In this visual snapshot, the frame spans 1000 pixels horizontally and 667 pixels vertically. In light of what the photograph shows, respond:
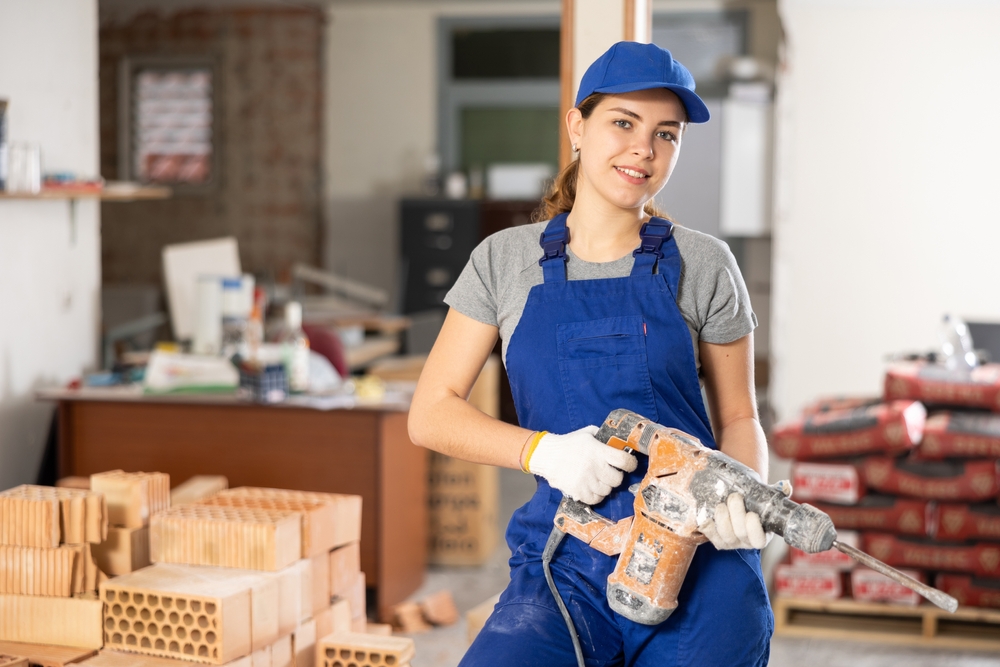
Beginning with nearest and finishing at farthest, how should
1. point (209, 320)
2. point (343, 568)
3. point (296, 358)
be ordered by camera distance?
1. point (343, 568)
2. point (296, 358)
3. point (209, 320)

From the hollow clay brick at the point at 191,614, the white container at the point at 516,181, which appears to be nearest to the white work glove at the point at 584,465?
the hollow clay brick at the point at 191,614

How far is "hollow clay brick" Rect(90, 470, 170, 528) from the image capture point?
2.12 m

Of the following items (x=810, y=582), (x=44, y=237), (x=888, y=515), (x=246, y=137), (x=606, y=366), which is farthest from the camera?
(x=246, y=137)

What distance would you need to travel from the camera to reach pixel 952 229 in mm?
6488

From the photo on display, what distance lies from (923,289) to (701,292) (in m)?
5.41

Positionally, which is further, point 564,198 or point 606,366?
point 564,198

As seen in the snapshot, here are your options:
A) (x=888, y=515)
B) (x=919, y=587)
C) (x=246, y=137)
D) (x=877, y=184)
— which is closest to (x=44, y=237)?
(x=888, y=515)

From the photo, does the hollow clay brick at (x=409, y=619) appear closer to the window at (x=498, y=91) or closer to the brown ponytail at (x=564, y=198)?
the brown ponytail at (x=564, y=198)

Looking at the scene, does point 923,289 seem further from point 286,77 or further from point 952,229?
point 286,77

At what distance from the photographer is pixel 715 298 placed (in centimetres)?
174

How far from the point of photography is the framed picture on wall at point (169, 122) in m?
7.89

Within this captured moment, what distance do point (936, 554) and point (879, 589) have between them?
0.23 m

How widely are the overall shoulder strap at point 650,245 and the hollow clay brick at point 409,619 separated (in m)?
2.25

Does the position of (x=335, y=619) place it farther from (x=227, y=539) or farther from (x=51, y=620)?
(x=51, y=620)
